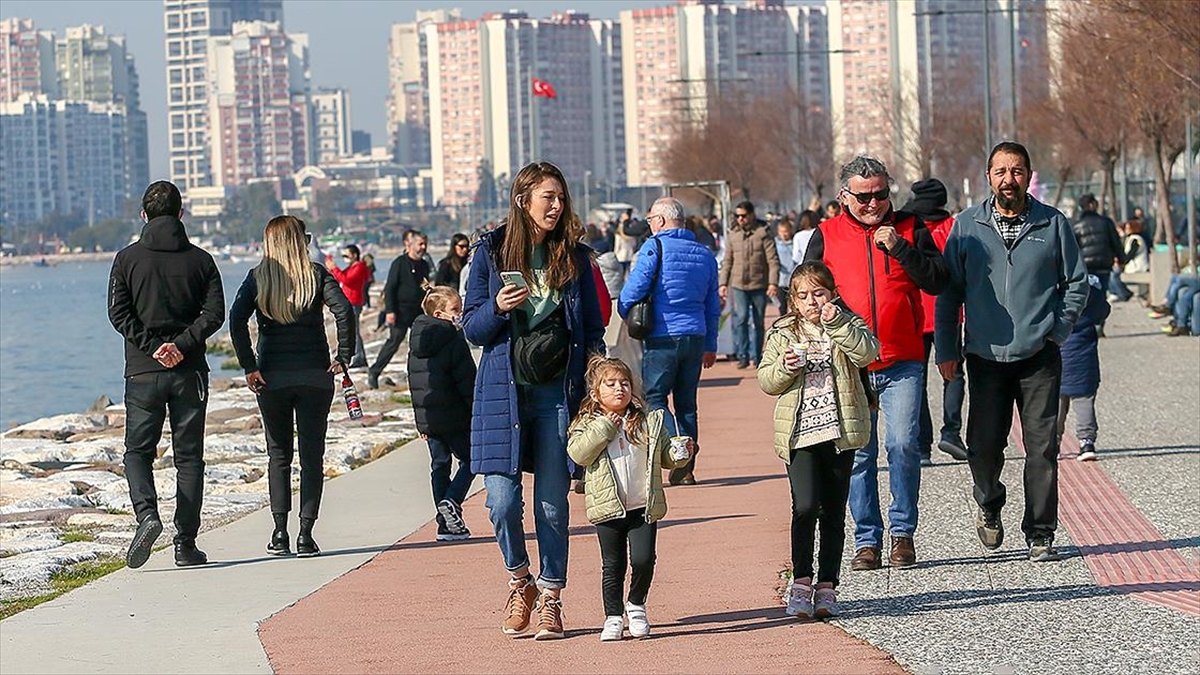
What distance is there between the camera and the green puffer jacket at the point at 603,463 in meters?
7.85

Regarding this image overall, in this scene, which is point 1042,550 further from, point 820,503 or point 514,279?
point 514,279

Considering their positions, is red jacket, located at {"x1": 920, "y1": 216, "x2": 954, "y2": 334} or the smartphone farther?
red jacket, located at {"x1": 920, "y1": 216, "x2": 954, "y2": 334}

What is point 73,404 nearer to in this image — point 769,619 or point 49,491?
point 49,491

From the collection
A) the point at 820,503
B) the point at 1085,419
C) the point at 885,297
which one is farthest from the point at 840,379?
the point at 1085,419

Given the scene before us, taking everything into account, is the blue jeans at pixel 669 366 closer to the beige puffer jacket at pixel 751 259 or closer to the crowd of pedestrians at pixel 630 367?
the crowd of pedestrians at pixel 630 367

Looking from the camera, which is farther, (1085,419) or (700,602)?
(1085,419)

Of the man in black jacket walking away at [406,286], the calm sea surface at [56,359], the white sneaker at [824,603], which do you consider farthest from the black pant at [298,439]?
the calm sea surface at [56,359]

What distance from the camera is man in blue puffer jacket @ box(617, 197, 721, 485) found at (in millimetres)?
12523

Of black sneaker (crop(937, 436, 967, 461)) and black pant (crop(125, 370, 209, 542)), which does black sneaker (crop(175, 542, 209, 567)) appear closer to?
black pant (crop(125, 370, 209, 542))

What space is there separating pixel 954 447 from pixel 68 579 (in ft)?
19.9

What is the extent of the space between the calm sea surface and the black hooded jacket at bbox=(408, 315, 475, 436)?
23138 millimetres

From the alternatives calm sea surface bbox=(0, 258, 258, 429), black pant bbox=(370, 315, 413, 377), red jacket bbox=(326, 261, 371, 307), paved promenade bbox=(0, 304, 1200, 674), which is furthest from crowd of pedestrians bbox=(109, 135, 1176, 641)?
calm sea surface bbox=(0, 258, 258, 429)

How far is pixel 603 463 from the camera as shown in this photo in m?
7.93

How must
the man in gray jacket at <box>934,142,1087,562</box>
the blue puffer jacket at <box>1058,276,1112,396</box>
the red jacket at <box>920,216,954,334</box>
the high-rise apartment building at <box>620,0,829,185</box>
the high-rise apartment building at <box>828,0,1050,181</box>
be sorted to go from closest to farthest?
the man in gray jacket at <box>934,142,1087,562</box> → the red jacket at <box>920,216,954,334</box> → the blue puffer jacket at <box>1058,276,1112,396</box> → the high-rise apartment building at <box>828,0,1050,181</box> → the high-rise apartment building at <box>620,0,829,185</box>
